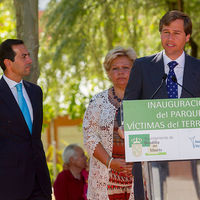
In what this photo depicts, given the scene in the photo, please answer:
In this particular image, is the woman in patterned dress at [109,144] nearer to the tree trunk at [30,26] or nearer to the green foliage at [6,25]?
the tree trunk at [30,26]

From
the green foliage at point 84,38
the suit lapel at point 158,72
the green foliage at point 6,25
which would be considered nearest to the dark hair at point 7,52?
the suit lapel at point 158,72

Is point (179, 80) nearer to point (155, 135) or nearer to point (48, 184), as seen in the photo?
point (155, 135)

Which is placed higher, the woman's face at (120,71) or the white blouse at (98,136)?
the woman's face at (120,71)

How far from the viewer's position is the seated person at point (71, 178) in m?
6.00

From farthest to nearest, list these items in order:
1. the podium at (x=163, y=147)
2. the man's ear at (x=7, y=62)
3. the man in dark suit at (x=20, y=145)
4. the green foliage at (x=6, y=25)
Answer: the green foliage at (x=6, y=25) < the man's ear at (x=7, y=62) < the man in dark suit at (x=20, y=145) < the podium at (x=163, y=147)

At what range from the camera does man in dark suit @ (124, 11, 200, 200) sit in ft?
10.5

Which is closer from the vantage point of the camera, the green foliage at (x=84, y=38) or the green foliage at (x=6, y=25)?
the green foliage at (x=84, y=38)

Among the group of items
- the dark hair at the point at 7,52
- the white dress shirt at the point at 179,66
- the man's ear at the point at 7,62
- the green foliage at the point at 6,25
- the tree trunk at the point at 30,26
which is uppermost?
the green foliage at the point at 6,25

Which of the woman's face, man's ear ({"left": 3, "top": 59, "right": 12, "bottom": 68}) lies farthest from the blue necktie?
the woman's face

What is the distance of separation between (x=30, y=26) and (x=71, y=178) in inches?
78.2

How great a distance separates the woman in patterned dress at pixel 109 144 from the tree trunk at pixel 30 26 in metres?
0.91

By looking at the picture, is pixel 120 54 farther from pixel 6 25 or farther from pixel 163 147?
pixel 6 25

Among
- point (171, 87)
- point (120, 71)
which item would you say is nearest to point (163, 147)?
point (171, 87)

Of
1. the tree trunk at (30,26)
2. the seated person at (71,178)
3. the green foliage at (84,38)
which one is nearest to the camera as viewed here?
the tree trunk at (30,26)
